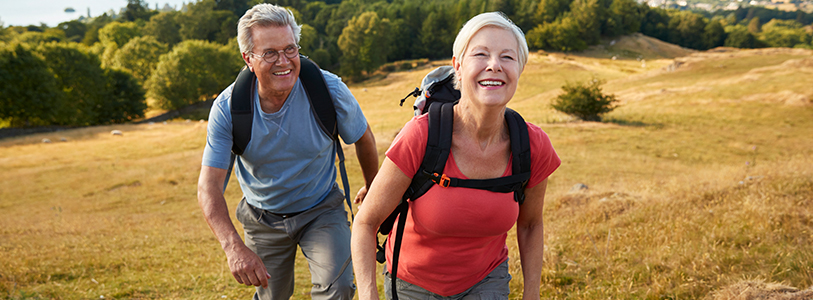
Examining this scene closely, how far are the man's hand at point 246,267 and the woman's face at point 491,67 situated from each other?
5.21 ft

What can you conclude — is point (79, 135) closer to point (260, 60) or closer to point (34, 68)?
point (34, 68)

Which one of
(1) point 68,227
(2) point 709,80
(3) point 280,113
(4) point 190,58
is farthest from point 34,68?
(2) point 709,80

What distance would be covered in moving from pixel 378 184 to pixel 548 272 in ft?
11.0

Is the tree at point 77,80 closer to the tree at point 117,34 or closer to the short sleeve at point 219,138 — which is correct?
the tree at point 117,34

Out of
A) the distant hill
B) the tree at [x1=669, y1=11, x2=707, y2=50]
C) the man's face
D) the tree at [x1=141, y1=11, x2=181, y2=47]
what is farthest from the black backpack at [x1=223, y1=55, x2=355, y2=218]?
the tree at [x1=669, y1=11, x2=707, y2=50]

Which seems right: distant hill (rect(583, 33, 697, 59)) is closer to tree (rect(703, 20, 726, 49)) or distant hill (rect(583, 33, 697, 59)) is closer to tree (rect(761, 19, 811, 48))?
tree (rect(703, 20, 726, 49))

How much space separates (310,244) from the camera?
355cm

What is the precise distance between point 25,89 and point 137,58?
95.5 feet

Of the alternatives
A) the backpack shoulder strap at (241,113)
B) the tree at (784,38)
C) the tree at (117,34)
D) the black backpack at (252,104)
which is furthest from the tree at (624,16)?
the backpack shoulder strap at (241,113)

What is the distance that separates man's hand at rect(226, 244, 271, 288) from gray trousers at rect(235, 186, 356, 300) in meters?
0.67

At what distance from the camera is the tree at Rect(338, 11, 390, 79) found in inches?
3103

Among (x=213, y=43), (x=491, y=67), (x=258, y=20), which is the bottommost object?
(x=491, y=67)

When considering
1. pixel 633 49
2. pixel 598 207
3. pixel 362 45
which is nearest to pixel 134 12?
pixel 362 45

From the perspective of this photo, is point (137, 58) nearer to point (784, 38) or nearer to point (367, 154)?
point (367, 154)
